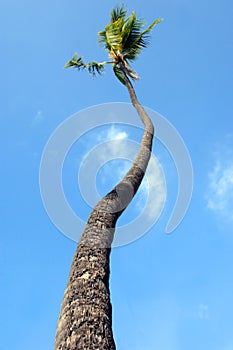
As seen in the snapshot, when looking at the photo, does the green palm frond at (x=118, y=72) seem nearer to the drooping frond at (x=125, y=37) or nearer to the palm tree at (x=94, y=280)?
the drooping frond at (x=125, y=37)

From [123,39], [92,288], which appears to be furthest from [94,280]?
[123,39]

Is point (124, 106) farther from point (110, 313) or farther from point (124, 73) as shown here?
point (110, 313)

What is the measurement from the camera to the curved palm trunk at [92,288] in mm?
2787

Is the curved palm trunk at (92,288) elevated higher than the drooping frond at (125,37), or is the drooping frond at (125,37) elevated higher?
the drooping frond at (125,37)

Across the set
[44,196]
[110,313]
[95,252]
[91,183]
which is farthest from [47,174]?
[110,313]

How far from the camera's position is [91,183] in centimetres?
1150

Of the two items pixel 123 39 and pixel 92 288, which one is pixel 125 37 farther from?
pixel 92 288

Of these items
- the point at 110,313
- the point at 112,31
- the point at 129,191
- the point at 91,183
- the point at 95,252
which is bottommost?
the point at 110,313

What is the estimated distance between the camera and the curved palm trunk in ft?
9.14

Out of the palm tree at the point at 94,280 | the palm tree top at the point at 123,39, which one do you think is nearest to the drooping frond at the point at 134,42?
the palm tree top at the point at 123,39

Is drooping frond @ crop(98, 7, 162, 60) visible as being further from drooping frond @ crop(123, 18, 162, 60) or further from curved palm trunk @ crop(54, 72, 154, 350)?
curved palm trunk @ crop(54, 72, 154, 350)

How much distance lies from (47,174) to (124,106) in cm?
485

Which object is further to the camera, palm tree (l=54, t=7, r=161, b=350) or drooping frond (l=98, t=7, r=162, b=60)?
drooping frond (l=98, t=7, r=162, b=60)

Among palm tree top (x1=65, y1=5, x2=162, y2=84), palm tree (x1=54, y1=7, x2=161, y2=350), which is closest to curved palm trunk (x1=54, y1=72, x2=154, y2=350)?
palm tree (x1=54, y1=7, x2=161, y2=350)
